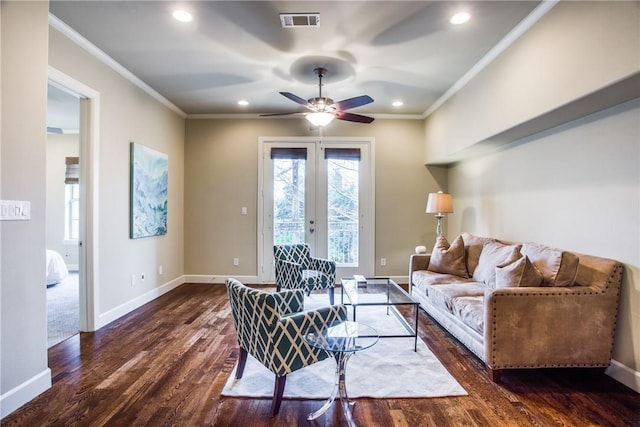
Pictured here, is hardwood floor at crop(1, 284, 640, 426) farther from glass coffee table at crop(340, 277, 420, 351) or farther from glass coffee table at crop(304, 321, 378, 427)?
glass coffee table at crop(340, 277, 420, 351)

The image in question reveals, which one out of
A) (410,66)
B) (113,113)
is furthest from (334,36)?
(113,113)

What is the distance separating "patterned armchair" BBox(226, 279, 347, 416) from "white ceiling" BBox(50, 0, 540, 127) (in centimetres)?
224

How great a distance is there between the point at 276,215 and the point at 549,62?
13.2 feet

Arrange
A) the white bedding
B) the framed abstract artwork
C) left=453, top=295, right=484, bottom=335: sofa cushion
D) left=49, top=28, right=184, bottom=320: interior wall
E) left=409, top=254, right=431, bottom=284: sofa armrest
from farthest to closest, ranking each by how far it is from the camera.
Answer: the white bedding → left=409, top=254, right=431, bottom=284: sofa armrest → the framed abstract artwork → left=49, top=28, right=184, bottom=320: interior wall → left=453, top=295, right=484, bottom=335: sofa cushion

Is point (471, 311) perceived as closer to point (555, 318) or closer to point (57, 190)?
point (555, 318)

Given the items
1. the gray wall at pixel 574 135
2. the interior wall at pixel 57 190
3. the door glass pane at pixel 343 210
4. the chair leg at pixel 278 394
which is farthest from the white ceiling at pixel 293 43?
the interior wall at pixel 57 190

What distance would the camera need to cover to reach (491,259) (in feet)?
11.4

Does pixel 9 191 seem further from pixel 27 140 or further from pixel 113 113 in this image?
pixel 113 113

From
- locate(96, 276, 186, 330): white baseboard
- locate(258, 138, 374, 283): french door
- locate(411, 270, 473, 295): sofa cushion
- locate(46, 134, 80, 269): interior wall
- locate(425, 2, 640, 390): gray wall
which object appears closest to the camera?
locate(425, 2, 640, 390): gray wall

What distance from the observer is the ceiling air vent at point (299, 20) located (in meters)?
2.65

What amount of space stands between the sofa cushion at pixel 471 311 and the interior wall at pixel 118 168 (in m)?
3.60

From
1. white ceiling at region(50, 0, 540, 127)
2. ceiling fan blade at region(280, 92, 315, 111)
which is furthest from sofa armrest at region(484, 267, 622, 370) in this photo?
ceiling fan blade at region(280, 92, 315, 111)

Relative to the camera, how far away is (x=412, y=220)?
546 cm

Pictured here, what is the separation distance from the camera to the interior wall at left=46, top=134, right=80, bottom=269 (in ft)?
21.4
